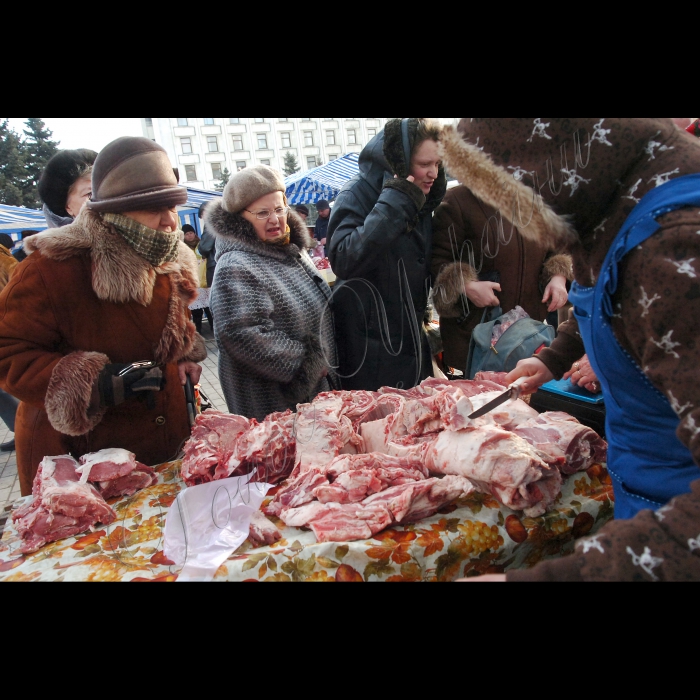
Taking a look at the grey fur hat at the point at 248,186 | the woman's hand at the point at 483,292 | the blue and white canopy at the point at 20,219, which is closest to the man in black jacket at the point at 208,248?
the grey fur hat at the point at 248,186

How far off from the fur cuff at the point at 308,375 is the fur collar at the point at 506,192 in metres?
1.60

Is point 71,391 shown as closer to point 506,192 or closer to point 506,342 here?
point 506,192

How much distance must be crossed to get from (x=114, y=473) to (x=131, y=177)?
1231 mm

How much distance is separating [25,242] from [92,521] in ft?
4.08

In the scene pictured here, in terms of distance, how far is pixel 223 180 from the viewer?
8.98 ft

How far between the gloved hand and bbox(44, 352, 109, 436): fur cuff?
4 cm

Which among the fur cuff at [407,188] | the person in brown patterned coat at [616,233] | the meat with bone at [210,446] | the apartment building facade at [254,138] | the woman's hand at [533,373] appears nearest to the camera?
the person in brown patterned coat at [616,233]

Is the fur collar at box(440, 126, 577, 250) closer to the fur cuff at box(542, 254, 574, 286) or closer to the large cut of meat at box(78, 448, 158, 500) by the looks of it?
the large cut of meat at box(78, 448, 158, 500)

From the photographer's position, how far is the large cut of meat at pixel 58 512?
177 cm

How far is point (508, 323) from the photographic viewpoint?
277 cm

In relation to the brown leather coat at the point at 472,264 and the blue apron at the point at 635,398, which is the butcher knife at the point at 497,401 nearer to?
the blue apron at the point at 635,398

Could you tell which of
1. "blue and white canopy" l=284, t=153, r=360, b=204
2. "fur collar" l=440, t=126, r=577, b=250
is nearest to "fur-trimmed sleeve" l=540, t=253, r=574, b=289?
"blue and white canopy" l=284, t=153, r=360, b=204

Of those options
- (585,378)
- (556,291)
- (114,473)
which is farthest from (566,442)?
(114,473)

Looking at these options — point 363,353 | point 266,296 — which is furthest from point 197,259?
point 363,353
